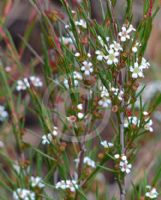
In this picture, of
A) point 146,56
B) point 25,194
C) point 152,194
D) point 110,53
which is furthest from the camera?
point 146,56

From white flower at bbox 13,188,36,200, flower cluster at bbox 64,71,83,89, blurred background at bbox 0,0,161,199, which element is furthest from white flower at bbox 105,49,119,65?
blurred background at bbox 0,0,161,199

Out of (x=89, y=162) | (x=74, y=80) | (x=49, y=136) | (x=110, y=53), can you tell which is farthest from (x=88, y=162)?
(x=110, y=53)

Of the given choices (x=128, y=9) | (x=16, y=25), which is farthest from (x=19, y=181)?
(x=16, y=25)

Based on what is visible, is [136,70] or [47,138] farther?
[47,138]

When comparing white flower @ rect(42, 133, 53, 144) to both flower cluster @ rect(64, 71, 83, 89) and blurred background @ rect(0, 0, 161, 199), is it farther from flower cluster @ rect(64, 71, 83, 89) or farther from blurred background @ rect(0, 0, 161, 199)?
blurred background @ rect(0, 0, 161, 199)

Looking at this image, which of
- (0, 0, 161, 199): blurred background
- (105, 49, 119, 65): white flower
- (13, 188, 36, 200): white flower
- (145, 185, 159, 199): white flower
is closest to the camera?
(105, 49, 119, 65): white flower

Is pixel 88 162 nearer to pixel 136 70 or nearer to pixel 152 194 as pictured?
pixel 152 194

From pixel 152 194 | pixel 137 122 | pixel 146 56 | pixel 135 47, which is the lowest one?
pixel 152 194

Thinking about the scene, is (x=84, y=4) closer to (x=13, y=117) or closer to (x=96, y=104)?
(x=96, y=104)

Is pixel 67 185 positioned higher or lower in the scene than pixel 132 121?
lower

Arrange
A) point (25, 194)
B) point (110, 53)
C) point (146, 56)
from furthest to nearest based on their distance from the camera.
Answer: point (146, 56) < point (25, 194) < point (110, 53)

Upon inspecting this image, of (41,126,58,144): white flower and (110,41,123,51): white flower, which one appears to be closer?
(110,41,123,51): white flower
